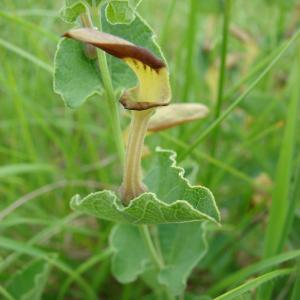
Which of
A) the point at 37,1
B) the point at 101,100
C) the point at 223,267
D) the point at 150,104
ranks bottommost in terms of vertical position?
the point at 223,267

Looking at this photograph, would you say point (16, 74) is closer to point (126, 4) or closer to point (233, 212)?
point (233, 212)

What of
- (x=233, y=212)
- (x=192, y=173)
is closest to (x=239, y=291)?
(x=192, y=173)

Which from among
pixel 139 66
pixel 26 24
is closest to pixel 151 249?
pixel 139 66

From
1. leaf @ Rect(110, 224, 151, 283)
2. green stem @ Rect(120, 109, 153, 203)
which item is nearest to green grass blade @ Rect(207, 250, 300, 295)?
leaf @ Rect(110, 224, 151, 283)

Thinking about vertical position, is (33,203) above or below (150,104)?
below

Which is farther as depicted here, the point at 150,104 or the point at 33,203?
the point at 33,203

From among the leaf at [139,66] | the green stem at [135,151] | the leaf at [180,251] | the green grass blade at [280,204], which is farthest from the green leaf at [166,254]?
the leaf at [139,66]
